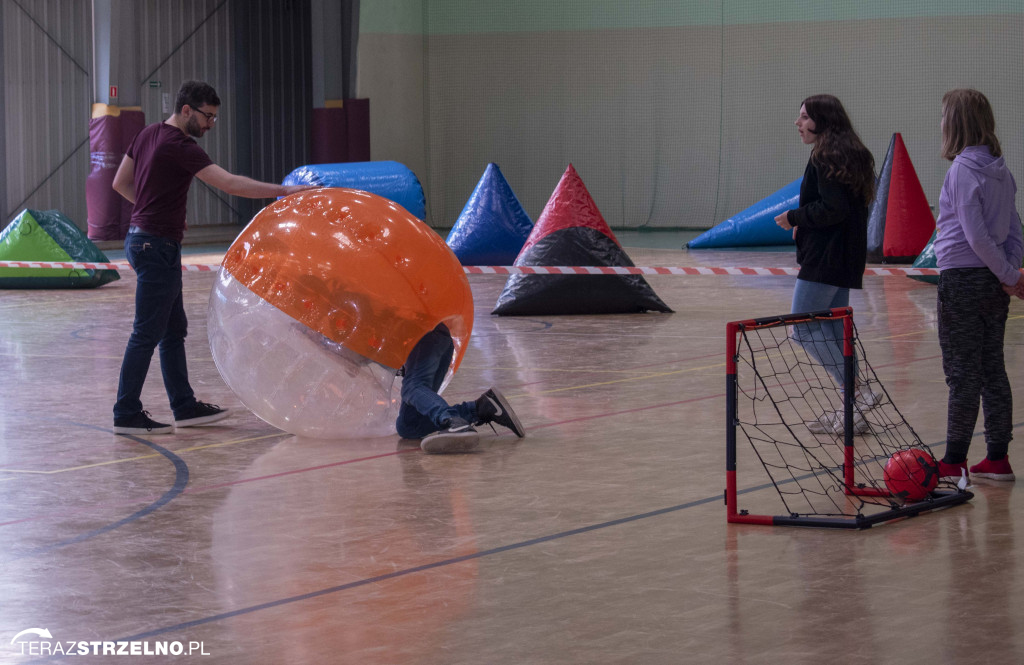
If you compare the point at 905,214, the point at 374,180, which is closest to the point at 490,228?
the point at 374,180

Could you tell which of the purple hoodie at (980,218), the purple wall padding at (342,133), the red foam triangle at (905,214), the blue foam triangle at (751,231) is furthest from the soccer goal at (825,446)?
the purple wall padding at (342,133)

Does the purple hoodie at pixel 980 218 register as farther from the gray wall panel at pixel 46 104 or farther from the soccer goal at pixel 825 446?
the gray wall panel at pixel 46 104

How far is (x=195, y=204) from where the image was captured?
2591 centimetres

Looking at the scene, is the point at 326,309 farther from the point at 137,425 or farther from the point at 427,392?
the point at 137,425

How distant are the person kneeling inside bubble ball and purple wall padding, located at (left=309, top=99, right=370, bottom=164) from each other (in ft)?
63.3

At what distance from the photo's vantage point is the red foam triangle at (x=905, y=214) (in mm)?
18125

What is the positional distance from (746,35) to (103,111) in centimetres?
1237

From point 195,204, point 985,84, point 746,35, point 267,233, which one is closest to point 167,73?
point 195,204

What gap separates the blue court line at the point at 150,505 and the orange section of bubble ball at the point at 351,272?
3.02ft

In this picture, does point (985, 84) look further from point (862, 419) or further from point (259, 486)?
point (259, 486)

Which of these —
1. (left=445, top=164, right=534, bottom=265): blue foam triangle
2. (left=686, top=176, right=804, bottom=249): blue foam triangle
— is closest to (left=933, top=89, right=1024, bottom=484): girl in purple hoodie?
(left=445, top=164, right=534, bottom=265): blue foam triangle

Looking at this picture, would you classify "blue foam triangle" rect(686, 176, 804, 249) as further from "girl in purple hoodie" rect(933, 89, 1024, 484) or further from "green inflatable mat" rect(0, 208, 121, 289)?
"girl in purple hoodie" rect(933, 89, 1024, 484)

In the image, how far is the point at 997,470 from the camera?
18.9ft

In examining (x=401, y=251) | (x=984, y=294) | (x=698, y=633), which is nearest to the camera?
(x=698, y=633)
